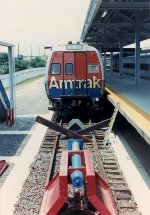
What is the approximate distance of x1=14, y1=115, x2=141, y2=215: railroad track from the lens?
22.0 ft

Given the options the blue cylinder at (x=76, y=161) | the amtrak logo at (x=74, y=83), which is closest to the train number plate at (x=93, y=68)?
the amtrak logo at (x=74, y=83)

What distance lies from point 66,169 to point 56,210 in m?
0.54

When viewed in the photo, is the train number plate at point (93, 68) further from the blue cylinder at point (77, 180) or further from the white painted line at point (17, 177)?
the blue cylinder at point (77, 180)

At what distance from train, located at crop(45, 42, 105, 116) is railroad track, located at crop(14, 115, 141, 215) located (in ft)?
8.96

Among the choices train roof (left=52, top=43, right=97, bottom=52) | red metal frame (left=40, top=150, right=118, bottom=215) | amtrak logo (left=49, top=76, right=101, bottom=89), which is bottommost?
red metal frame (left=40, top=150, right=118, bottom=215)

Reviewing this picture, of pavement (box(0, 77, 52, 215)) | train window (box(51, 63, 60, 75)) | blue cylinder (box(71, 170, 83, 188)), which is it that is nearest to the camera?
blue cylinder (box(71, 170, 83, 188))

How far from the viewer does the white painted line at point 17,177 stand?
6955mm

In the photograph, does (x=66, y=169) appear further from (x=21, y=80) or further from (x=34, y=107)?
(x=21, y=80)

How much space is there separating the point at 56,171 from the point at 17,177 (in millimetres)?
906

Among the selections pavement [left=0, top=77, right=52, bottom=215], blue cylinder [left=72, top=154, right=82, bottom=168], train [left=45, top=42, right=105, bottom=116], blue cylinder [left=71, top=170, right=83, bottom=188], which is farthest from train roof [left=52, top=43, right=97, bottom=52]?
blue cylinder [left=71, top=170, right=83, bottom=188]

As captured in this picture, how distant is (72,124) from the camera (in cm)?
803

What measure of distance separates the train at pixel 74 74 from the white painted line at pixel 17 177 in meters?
2.91

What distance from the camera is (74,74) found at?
15062 mm

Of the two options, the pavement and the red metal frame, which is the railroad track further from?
the red metal frame
